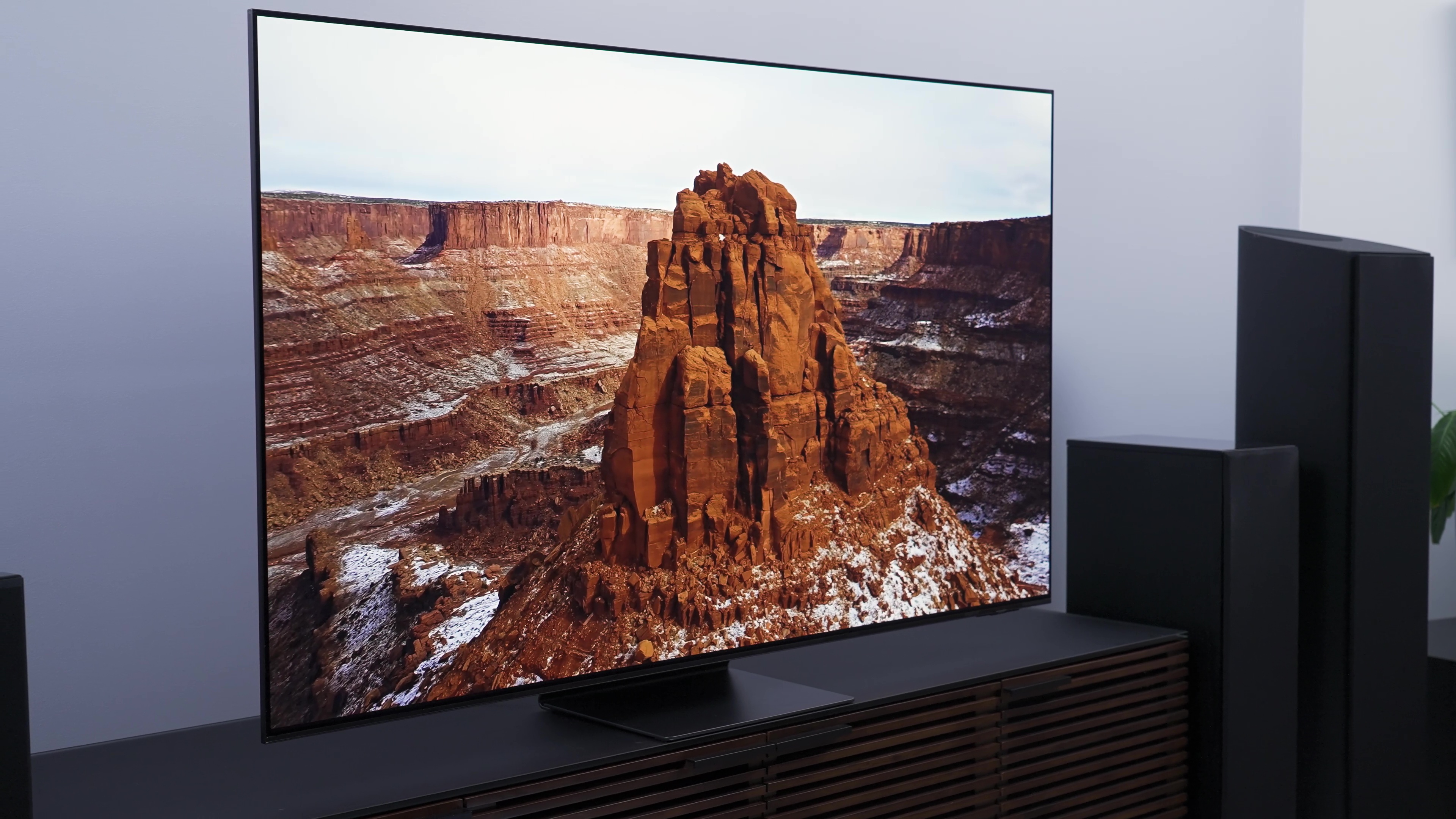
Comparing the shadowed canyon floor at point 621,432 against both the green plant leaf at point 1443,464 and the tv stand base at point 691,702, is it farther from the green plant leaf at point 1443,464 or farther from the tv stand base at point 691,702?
the green plant leaf at point 1443,464

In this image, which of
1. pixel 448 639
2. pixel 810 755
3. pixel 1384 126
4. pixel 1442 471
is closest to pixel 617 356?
pixel 448 639

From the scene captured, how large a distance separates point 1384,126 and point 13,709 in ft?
13.8

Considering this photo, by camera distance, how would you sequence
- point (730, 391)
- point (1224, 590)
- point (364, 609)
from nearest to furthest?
point (364, 609), point (730, 391), point (1224, 590)

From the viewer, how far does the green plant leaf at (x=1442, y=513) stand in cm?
353

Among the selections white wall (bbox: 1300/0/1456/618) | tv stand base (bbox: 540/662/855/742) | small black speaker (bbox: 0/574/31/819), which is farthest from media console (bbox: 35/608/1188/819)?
white wall (bbox: 1300/0/1456/618)

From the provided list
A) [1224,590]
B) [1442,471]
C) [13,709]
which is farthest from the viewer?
[1442,471]

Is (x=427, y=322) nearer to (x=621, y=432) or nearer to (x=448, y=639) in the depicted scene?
(x=621, y=432)

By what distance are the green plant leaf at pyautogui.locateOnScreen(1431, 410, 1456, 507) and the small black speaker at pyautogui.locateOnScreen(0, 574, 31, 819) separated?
3.63 metres

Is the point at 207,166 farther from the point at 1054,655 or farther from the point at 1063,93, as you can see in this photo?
the point at 1063,93

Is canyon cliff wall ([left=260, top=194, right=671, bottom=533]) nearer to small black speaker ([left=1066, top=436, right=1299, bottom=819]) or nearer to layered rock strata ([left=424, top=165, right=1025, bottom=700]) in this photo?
layered rock strata ([left=424, top=165, right=1025, bottom=700])

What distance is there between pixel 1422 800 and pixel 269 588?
2997mm

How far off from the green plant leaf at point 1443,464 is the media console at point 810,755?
4.44ft

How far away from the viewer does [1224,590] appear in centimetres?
269

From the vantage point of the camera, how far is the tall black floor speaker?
2758 mm
